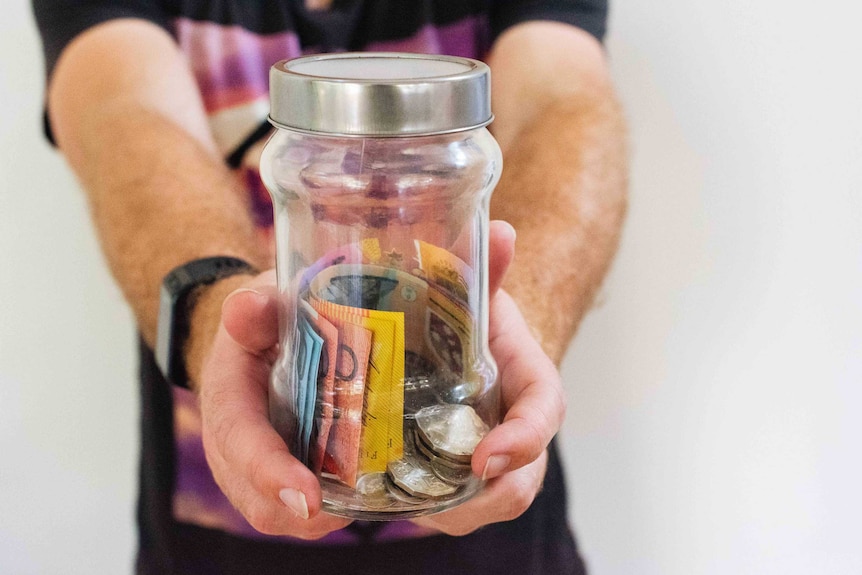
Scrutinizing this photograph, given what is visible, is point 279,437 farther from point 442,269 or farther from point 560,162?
point 560,162

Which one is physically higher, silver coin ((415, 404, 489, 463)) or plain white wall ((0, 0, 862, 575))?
silver coin ((415, 404, 489, 463))

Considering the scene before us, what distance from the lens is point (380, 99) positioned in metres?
0.34

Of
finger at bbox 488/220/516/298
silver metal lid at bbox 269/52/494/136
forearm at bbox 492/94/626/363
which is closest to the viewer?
silver metal lid at bbox 269/52/494/136

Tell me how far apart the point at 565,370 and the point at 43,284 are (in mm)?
717

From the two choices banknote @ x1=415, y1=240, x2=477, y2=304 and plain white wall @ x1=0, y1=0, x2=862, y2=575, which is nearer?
banknote @ x1=415, y1=240, x2=477, y2=304

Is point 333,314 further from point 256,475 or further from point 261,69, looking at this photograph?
point 261,69

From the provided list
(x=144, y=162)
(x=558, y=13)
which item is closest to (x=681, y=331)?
(x=558, y=13)

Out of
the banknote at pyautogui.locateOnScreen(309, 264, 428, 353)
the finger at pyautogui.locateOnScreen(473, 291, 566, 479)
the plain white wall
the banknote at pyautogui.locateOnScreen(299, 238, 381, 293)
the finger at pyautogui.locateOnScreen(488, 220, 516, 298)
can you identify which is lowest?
the plain white wall

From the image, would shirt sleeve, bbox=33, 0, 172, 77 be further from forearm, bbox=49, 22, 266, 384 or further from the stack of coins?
the stack of coins

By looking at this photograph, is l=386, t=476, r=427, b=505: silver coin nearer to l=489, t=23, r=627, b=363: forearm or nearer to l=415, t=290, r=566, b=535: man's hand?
l=415, t=290, r=566, b=535: man's hand

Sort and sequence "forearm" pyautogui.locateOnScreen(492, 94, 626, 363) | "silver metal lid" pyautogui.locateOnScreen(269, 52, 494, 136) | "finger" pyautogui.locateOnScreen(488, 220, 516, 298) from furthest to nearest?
1. "forearm" pyautogui.locateOnScreen(492, 94, 626, 363)
2. "finger" pyautogui.locateOnScreen(488, 220, 516, 298)
3. "silver metal lid" pyautogui.locateOnScreen(269, 52, 494, 136)

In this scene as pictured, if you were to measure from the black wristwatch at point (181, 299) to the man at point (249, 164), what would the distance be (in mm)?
55

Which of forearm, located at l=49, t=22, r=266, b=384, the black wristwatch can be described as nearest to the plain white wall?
forearm, located at l=49, t=22, r=266, b=384

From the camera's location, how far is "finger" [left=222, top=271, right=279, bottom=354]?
0.44m
